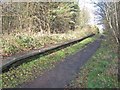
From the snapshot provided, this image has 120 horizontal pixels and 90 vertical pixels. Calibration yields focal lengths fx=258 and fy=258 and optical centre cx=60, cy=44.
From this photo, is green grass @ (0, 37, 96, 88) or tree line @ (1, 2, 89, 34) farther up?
tree line @ (1, 2, 89, 34)

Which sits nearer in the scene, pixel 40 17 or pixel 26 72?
pixel 26 72

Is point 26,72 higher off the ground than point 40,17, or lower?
lower

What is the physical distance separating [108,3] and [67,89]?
1342 centimetres

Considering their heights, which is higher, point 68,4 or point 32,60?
point 68,4

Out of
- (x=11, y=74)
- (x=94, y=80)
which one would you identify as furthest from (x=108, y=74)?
(x=11, y=74)

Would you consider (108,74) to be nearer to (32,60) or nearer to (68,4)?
(32,60)

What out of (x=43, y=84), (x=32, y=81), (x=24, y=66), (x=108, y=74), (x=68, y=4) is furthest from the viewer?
(x=68, y=4)

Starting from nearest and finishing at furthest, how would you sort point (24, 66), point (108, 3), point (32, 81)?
point (32, 81)
point (24, 66)
point (108, 3)

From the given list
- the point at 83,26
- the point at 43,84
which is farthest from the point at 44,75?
the point at 83,26

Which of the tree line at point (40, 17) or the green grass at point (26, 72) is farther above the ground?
the tree line at point (40, 17)

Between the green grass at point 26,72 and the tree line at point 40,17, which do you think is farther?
the tree line at point 40,17

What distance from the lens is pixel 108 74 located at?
30.1 ft

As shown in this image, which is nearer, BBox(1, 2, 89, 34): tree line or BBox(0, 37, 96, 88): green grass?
BBox(0, 37, 96, 88): green grass

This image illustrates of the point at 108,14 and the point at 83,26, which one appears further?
the point at 83,26
